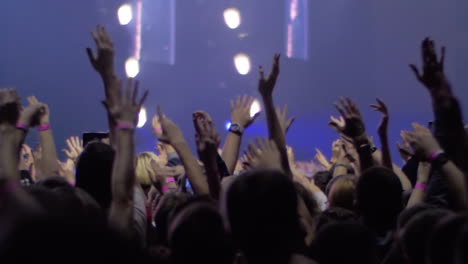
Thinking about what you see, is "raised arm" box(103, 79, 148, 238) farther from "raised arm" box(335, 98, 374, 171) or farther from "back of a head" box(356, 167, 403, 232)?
"raised arm" box(335, 98, 374, 171)

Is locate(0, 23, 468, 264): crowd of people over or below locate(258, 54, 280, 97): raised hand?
below

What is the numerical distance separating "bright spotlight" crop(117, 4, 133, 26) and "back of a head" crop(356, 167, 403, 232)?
9.34 meters

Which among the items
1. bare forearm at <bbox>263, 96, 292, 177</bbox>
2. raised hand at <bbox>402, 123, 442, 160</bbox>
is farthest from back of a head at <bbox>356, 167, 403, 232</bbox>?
bare forearm at <bbox>263, 96, 292, 177</bbox>

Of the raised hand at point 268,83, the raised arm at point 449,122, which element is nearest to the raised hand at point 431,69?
the raised arm at point 449,122

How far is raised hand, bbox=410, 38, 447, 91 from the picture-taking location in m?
1.96

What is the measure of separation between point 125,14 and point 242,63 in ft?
8.31

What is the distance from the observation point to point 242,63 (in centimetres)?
1096

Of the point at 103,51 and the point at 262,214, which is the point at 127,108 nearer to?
the point at 103,51

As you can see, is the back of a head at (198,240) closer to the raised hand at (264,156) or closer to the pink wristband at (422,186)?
the raised hand at (264,156)

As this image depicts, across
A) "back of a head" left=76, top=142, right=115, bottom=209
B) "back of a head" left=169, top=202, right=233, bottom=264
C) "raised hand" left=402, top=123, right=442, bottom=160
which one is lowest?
"back of a head" left=169, top=202, right=233, bottom=264

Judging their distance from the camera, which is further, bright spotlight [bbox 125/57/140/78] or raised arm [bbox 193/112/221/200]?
bright spotlight [bbox 125/57/140/78]

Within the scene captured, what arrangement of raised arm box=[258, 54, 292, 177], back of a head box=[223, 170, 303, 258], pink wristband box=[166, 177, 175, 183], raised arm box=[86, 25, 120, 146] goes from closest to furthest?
back of a head box=[223, 170, 303, 258], raised arm box=[86, 25, 120, 146], raised arm box=[258, 54, 292, 177], pink wristband box=[166, 177, 175, 183]

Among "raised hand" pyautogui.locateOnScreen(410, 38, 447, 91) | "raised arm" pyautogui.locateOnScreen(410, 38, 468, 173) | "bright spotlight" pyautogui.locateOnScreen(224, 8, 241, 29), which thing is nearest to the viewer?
"raised arm" pyautogui.locateOnScreen(410, 38, 468, 173)

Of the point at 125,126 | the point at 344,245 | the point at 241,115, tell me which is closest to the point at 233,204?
the point at 344,245
